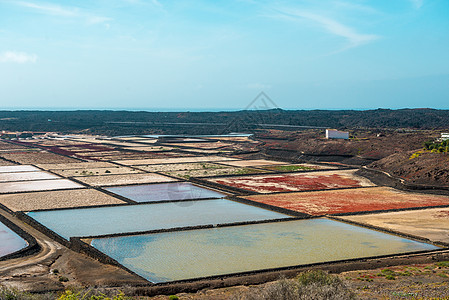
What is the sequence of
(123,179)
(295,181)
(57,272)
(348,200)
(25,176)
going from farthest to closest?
(25,176) < (123,179) < (295,181) < (348,200) < (57,272)

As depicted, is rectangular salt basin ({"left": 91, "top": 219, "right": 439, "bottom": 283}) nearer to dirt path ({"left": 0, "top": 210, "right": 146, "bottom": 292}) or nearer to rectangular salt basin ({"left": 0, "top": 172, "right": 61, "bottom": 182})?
dirt path ({"left": 0, "top": 210, "right": 146, "bottom": 292})

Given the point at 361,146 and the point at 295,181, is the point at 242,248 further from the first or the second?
the point at 361,146

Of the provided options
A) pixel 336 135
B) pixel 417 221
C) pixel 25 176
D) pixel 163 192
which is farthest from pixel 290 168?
pixel 417 221

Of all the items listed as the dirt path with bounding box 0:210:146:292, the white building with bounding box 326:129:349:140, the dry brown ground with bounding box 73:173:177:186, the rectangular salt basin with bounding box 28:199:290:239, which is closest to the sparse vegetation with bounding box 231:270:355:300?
the dirt path with bounding box 0:210:146:292

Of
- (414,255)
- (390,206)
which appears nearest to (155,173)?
(390,206)

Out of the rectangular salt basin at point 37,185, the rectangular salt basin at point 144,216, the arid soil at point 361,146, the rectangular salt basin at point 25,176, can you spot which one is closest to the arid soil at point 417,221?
the rectangular salt basin at point 144,216

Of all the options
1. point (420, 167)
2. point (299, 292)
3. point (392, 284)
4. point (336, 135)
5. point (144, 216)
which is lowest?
point (144, 216)
